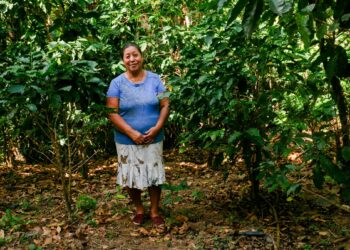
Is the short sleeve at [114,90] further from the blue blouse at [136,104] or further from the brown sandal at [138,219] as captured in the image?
the brown sandal at [138,219]

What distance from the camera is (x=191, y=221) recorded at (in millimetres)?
3689

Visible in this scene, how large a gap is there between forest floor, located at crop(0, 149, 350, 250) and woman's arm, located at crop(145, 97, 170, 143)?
0.49 m

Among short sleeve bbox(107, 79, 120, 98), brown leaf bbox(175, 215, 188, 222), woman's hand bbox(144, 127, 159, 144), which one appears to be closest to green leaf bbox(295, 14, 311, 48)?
woman's hand bbox(144, 127, 159, 144)

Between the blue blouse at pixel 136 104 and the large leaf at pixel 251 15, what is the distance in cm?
199

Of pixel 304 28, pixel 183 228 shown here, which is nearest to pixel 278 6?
pixel 304 28

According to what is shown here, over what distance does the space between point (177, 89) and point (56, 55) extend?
40.1 inches

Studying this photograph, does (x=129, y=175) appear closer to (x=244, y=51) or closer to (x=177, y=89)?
(x=177, y=89)

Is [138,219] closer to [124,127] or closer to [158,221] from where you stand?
[158,221]

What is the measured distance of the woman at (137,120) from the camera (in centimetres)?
343

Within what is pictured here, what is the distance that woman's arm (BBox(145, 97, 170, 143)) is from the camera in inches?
134

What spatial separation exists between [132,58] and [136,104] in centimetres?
37

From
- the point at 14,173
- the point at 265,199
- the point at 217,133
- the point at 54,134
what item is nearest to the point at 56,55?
the point at 54,134

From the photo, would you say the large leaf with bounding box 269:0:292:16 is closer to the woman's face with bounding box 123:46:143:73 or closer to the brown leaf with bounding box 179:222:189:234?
the woman's face with bounding box 123:46:143:73

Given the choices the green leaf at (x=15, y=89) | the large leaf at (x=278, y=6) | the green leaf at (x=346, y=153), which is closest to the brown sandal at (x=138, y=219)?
the green leaf at (x=15, y=89)
